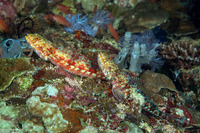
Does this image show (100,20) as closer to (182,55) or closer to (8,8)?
(182,55)

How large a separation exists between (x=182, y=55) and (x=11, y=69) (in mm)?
5797

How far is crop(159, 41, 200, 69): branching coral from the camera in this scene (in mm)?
5116

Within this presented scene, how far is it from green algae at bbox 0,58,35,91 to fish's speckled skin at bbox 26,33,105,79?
429mm

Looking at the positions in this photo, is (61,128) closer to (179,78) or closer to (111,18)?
(179,78)

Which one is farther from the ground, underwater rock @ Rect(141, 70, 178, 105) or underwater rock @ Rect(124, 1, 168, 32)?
underwater rock @ Rect(124, 1, 168, 32)

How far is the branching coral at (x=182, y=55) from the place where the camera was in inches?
201

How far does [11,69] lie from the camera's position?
3352 millimetres

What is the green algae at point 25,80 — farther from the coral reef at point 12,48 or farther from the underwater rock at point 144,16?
the underwater rock at point 144,16

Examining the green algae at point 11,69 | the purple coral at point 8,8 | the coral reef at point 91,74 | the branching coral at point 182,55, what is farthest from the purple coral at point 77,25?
the branching coral at point 182,55

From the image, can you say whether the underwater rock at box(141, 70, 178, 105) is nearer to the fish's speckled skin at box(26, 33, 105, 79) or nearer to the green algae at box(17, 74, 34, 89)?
the fish's speckled skin at box(26, 33, 105, 79)

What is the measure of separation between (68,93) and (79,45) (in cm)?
202

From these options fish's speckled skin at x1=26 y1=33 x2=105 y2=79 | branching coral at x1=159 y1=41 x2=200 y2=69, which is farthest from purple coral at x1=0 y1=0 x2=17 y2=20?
branching coral at x1=159 y1=41 x2=200 y2=69

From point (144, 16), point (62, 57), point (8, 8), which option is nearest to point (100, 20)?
point (144, 16)

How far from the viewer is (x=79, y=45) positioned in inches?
188
